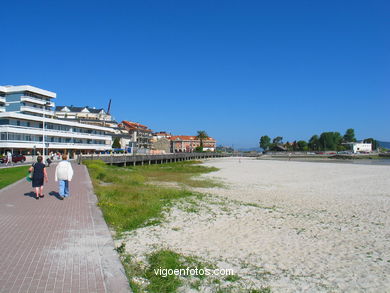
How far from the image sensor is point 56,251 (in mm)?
5793

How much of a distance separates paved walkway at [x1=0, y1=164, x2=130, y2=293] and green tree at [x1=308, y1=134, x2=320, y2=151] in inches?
6671

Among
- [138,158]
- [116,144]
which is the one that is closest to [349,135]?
[116,144]

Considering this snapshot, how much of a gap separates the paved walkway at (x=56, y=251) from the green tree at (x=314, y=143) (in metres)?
169

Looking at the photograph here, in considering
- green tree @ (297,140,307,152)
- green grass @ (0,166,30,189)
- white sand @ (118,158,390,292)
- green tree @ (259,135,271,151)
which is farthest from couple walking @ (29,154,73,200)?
green tree @ (259,135,271,151)

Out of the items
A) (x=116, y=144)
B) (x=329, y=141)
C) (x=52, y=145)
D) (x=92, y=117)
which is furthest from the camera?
(x=329, y=141)

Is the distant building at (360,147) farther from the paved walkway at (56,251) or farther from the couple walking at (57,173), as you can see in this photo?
the paved walkway at (56,251)

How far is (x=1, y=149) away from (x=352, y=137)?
596ft

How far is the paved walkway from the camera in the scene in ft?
14.5

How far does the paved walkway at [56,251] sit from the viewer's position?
4.43 m

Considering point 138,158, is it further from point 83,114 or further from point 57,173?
point 83,114

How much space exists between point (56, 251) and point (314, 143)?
174697 mm

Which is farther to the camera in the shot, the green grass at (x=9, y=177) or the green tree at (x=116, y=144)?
the green tree at (x=116, y=144)

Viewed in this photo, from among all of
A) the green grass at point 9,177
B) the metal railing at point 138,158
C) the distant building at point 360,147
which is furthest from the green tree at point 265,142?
the green grass at point 9,177

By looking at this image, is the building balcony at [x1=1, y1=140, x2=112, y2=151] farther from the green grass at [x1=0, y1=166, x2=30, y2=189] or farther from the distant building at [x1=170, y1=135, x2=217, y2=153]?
the distant building at [x1=170, y1=135, x2=217, y2=153]
